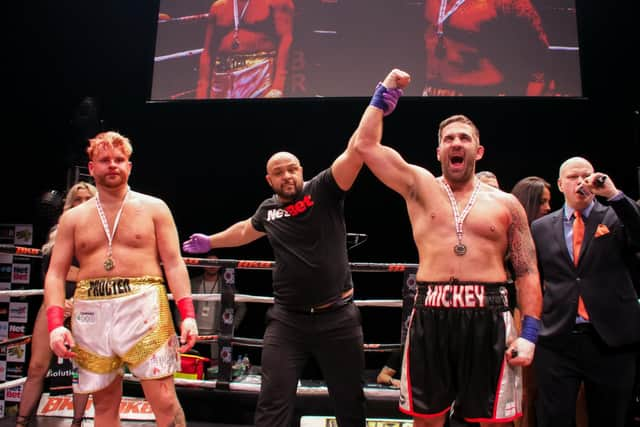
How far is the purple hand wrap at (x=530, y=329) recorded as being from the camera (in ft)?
5.75

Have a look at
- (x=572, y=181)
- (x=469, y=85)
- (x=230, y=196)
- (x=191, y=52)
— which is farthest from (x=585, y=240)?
(x=230, y=196)

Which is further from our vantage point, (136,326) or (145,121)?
(145,121)

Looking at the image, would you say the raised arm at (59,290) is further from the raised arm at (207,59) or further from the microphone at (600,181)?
the raised arm at (207,59)

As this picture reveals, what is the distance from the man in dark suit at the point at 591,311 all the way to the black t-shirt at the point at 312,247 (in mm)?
863

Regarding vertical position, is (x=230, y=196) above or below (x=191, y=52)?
below

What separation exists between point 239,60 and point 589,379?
4.09 metres

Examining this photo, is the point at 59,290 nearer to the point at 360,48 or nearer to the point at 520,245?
the point at 520,245

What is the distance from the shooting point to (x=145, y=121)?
6195 millimetres

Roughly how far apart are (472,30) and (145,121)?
12.0 feet

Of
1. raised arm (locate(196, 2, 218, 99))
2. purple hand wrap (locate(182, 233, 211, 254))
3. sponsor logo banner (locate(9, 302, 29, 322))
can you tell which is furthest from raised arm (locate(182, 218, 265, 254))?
sponsor logo banner (locate(9, 302, 29, 322))

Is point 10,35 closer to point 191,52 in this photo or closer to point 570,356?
point 191,52

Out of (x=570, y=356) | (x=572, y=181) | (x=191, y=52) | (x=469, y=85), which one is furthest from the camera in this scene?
(x=191, y=52)

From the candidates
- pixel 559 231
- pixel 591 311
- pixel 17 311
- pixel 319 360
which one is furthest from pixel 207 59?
pixel 591 311

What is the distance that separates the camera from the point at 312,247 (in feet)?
7.62
